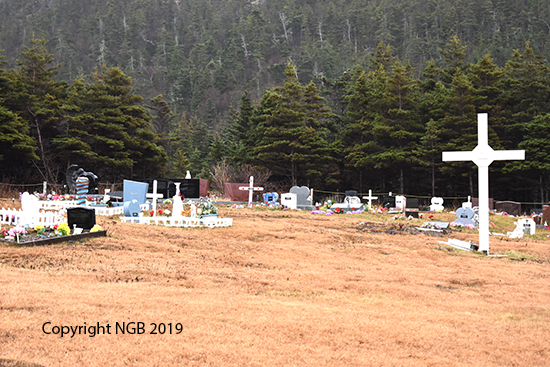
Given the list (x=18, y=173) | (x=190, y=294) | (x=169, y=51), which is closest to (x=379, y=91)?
(x=18, y=173)

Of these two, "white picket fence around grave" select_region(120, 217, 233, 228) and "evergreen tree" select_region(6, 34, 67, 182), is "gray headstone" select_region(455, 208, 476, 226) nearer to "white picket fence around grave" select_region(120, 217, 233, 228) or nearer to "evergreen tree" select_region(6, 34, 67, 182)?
"white picket fence around grave" select_region(120, 217, 233, 228)

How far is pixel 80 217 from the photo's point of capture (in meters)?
10.8

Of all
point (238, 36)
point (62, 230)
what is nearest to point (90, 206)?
point (62, 230)

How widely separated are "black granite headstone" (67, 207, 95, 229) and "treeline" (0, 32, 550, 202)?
18670 mm

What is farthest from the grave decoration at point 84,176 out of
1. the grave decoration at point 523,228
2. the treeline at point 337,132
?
the grave decoration at point 523,228

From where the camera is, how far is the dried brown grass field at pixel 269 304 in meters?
4.30

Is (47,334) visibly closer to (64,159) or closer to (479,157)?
(479,157)

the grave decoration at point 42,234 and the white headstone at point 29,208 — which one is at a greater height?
the white headstone at point 29,208

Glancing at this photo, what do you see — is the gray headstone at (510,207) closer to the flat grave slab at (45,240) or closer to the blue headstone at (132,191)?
the blue headstone at (132,191)

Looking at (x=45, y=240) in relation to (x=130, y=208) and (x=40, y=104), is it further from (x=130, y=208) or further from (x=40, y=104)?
(x=40, y=104)

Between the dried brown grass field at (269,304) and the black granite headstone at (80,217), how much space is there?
26.2 inches

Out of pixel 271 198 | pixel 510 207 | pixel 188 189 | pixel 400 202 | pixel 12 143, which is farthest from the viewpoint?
pixel 12 143

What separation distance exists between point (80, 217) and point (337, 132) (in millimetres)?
29463

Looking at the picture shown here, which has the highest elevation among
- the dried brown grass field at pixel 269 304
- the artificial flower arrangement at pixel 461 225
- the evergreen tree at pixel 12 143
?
the evergreen tree at pixel 12 143
